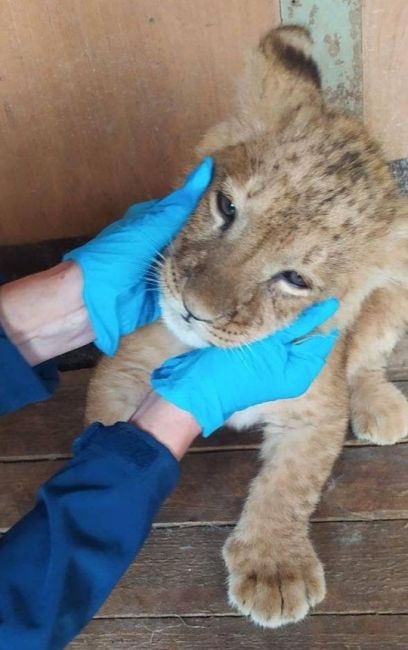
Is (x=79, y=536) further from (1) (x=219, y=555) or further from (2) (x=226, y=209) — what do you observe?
(2) (x=226, y=209)

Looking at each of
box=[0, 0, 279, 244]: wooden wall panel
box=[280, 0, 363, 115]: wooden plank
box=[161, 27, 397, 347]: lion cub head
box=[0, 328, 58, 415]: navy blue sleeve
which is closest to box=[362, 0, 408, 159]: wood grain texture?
box=[280, 0, 363, 115]: wooden plank

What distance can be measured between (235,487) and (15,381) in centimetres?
51

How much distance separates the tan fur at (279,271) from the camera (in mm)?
1192

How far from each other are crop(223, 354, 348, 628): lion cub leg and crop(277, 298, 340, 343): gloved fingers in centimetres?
23

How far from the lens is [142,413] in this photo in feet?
4.18

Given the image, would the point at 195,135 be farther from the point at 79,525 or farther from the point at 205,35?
the point at 79,525

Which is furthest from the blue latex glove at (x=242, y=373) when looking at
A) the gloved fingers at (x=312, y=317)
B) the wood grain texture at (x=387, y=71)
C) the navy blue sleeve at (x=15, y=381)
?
the wood grain texture at (x=387, y=71)

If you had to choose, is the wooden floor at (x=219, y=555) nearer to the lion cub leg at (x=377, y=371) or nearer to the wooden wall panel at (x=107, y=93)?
the lion cub leg at (x=377, y=371)

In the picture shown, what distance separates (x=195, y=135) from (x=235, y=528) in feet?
3.13

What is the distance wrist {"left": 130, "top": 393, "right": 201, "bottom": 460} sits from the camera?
1237mm

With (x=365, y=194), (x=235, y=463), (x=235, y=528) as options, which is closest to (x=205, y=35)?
(x=365, y=194)

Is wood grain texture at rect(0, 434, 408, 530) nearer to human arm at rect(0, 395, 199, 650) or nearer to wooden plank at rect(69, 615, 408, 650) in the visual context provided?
wooden plank at rect(69, 615, 408, 650)

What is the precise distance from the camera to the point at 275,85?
4.52ft

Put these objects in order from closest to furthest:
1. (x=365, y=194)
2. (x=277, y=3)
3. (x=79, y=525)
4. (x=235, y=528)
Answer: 1. (x=79, y=525)
2. (x=365, y=194)
3. (x=235, y=528)
4. (x=277, y=3)
